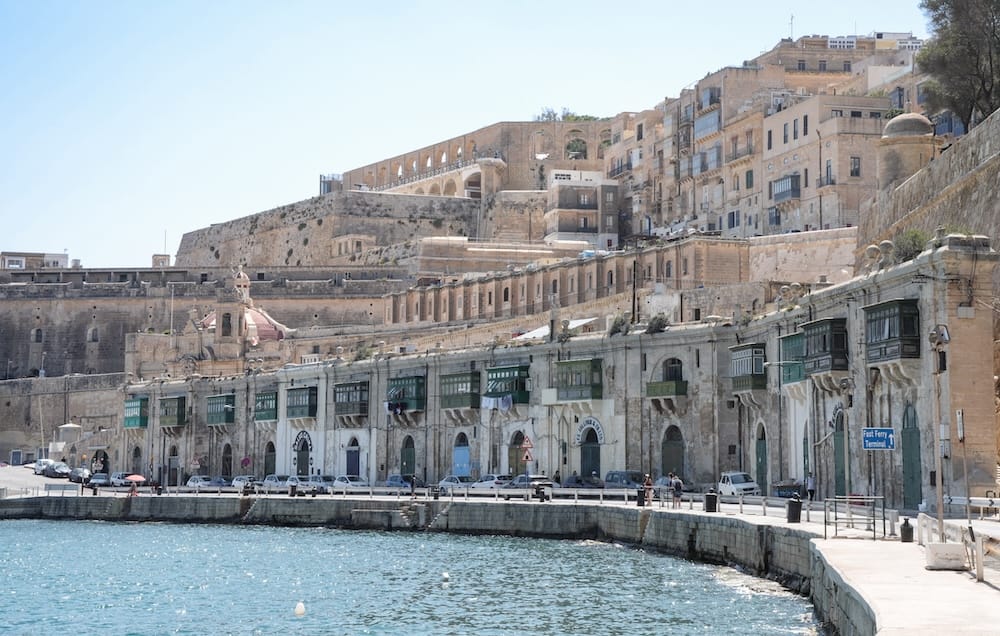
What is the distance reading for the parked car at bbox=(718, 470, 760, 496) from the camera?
41.9m

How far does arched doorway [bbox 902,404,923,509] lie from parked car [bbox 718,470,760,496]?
8651 millimetres

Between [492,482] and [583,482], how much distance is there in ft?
11.0

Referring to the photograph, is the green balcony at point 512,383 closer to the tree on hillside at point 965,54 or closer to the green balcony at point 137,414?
the tree on hillside at point 965,54

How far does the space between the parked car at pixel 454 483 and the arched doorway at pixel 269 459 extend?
49.3 feet

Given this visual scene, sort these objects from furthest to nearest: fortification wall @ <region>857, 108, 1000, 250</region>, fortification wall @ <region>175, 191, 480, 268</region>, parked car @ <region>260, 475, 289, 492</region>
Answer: fortification wall @ <region>175, 191, 480, 268</region>
parked car @ <region>260, 475, 289, 492</region>
fortification wall @ <region>857, 108, 1000, 250</region>

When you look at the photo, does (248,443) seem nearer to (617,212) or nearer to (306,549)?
(306,549)

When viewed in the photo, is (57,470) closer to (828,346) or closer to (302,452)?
(302,452)

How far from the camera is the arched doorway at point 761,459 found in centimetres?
4278

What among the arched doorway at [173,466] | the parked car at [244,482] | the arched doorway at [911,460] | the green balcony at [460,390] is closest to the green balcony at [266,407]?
the parked car at [244,482]

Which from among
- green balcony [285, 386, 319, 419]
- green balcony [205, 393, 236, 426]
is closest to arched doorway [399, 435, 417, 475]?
green balcony [285, 386, 319, 419]

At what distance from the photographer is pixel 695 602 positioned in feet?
90.6

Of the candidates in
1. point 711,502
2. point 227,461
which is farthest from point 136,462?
point 711,502

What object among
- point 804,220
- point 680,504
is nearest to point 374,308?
point 804,220

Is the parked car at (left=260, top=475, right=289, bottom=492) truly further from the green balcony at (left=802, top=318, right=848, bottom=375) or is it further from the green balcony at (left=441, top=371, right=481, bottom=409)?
the green balcony at (left=802, top=318, right=848, bottom=375)
